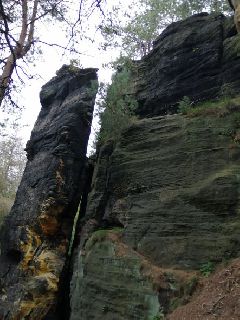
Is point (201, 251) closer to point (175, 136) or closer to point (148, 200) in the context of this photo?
point (148, 200)

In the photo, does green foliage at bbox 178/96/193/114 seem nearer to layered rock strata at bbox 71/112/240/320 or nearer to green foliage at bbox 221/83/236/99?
layered rock strata at bbox 71/112/240/320

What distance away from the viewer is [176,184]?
1038 cm

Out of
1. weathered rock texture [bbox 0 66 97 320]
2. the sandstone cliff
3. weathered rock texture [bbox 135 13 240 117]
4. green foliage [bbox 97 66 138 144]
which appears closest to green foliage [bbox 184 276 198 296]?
the sandstone cliff

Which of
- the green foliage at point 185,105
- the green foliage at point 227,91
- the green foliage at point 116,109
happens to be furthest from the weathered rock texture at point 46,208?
the green foliage at point 227,91

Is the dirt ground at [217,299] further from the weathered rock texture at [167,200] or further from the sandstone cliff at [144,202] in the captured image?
the weathered rock texture at [167,200]

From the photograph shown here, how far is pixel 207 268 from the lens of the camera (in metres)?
8.39

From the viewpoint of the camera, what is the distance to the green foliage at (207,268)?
8280mm

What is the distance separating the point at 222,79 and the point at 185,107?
72.7 inches

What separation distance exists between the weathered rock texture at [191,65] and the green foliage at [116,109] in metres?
1.09

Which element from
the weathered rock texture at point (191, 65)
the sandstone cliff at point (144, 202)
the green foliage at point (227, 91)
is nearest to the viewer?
the sandstone cliff at point (144, 202)

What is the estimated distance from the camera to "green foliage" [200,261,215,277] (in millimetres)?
Answer: 8280

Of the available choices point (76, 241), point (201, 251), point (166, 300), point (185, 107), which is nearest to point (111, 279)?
point (166, 300)

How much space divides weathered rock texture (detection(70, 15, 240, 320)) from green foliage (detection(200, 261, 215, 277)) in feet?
0.37

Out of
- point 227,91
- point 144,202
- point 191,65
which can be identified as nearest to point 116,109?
point 191,65
